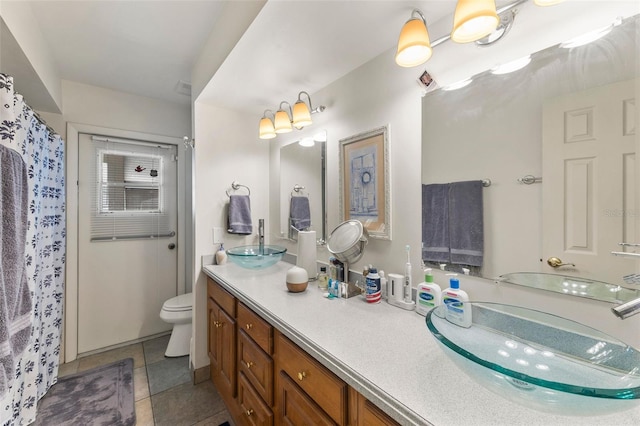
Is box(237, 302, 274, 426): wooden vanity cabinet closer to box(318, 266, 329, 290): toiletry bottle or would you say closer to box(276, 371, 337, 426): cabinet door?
box(276, 371, 337, 426): cabinet door

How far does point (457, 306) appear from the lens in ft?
2.94

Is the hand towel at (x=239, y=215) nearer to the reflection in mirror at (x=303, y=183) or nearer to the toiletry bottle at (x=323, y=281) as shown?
the reflection in mirror at (x=303, y=183)

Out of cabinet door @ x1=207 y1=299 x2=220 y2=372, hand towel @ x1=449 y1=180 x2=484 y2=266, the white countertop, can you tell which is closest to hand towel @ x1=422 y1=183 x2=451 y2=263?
hand towel @ x1=449 y1=180 x2=484 y2=266

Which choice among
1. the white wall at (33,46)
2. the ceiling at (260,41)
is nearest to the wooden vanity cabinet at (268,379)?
the ceiling at (260,41)

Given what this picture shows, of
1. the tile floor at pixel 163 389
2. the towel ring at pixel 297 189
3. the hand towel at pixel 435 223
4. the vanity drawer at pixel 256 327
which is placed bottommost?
the tile floor at pixel 163 389

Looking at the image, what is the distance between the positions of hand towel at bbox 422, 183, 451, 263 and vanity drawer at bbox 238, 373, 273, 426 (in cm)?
94

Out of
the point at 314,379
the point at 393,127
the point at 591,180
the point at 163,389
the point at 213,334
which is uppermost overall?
A: the point at 393,127

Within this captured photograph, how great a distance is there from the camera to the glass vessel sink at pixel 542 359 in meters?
0.48

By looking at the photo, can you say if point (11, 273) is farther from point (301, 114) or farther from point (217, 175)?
point (301, 114)

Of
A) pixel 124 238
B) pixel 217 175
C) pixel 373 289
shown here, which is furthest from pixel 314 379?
pixel 124 238

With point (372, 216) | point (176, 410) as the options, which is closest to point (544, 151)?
point (372, 216)

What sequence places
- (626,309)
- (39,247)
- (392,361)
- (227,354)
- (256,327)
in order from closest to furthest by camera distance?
(626,309), (392,361), (256,327), (227,354), (39,247)

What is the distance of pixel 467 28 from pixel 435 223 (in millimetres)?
691

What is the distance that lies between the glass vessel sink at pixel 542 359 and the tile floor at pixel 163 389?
1.55m
